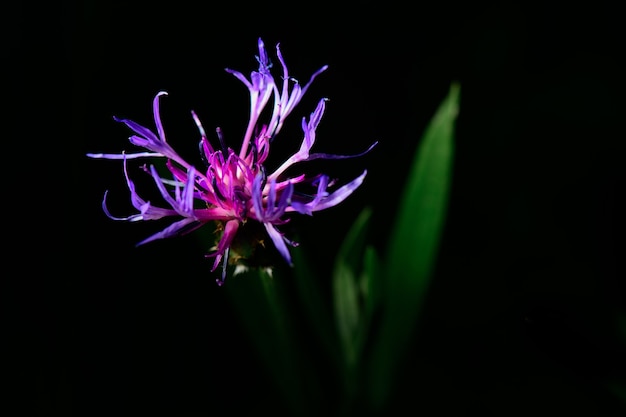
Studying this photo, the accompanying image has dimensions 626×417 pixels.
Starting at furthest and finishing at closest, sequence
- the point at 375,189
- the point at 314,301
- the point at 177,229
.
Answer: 1. the point at 375,189
2. the point at 314,301
3. the point at 177,229

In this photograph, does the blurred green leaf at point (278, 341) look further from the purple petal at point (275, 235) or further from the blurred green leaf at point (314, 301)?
the purple petal at point (275, 235)

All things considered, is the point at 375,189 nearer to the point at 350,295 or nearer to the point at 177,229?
the point at 350,295

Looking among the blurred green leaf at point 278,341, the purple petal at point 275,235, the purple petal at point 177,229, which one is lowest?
the blurred green leaf at point 278,341

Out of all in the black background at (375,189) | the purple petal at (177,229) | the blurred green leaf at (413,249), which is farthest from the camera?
the black background at (375,189)

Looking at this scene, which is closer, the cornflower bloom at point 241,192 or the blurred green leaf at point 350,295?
the cornflower bloom at point 241,192

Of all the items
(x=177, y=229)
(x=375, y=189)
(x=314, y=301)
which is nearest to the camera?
(x=177, y=229)

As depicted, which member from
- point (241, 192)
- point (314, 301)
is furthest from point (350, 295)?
point (241, 192)

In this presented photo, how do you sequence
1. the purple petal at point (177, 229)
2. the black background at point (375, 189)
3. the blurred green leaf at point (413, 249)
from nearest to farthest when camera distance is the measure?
the purple petal at point (177, 229) < the blurred green leaf at point (413, 249) < the black background at point (375, 189)

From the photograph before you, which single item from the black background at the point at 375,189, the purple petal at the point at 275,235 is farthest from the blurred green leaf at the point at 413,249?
the purple petal at the point at 275,235
